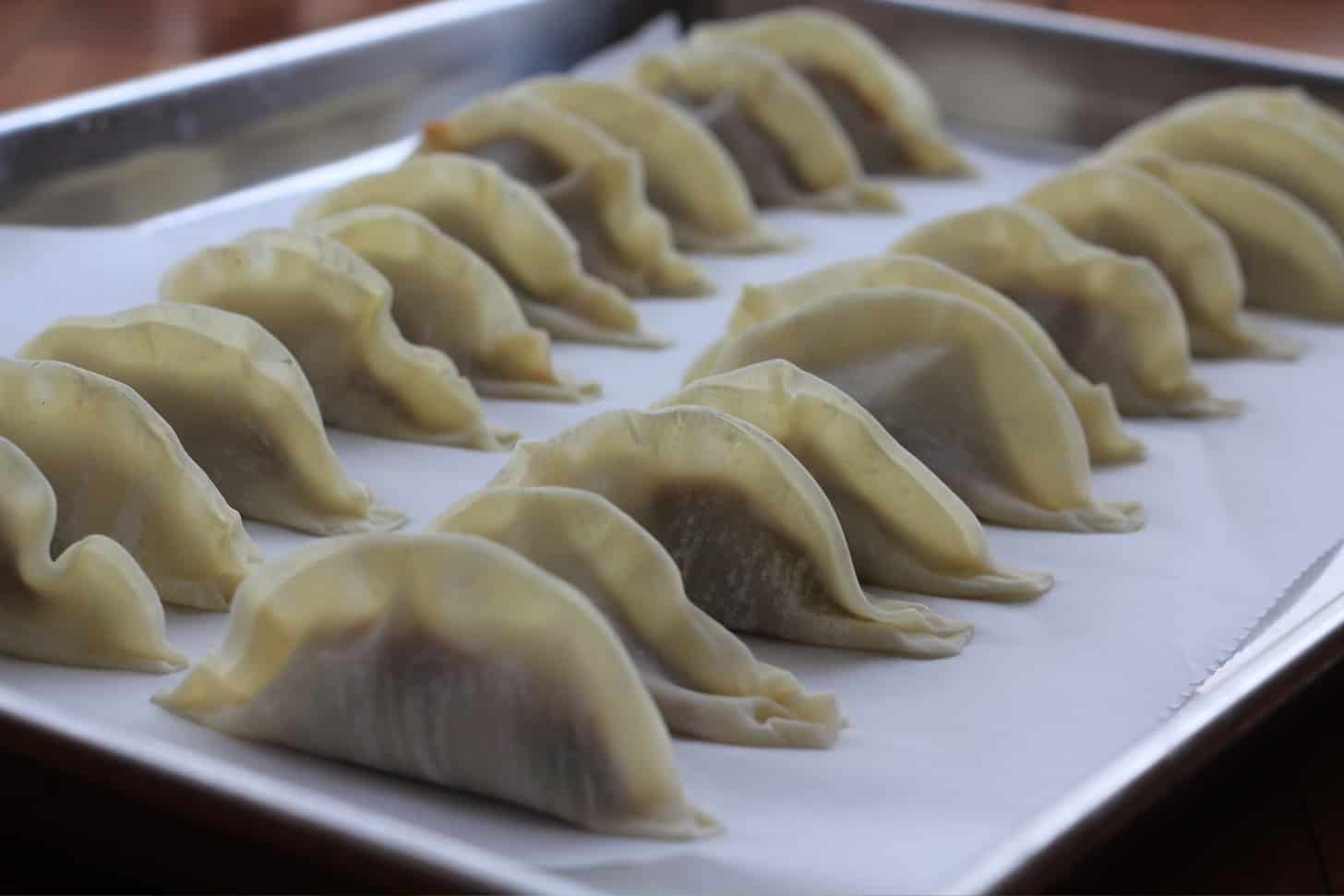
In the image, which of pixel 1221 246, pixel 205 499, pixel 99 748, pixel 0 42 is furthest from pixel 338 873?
pixel 0 42

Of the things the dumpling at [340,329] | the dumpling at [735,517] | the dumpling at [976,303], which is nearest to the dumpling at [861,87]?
the dumpling at [976,303]

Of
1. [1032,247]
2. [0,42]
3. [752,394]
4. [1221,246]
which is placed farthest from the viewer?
[0,42]

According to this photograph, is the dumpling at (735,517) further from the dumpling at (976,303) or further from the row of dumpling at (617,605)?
the dumpling at (976,303)

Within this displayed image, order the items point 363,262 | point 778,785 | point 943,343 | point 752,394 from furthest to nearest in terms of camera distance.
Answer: point 363,262 → point 943,343 → point 752,394 → point 778,785

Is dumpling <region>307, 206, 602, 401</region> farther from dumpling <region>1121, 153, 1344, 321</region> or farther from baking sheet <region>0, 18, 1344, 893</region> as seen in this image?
dumpling <region>1121, 153, 1344, 321</region>

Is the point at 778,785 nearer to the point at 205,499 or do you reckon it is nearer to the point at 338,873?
the point at 338,873

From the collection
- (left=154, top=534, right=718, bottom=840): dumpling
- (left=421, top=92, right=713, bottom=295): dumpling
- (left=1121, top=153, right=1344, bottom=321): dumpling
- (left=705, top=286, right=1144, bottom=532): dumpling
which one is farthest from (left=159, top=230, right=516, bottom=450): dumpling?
(left=1121, top=153, right=1344, bottom=321): dumpling
